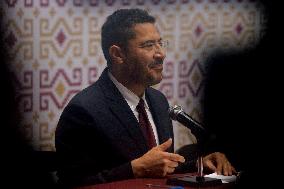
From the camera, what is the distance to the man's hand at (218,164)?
216 centimetres

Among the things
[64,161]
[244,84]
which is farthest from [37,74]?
[244,84]

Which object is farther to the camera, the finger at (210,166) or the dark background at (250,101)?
the dark background at (250,101)

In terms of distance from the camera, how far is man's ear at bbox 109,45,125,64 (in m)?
2.24

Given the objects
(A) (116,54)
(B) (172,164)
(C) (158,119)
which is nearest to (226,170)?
(B) (172,164)

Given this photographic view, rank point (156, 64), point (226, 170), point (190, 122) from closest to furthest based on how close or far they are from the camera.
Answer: point (190, 122), point (226, 170), point (156, 64)

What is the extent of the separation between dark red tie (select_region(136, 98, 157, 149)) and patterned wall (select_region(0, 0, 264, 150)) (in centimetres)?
12

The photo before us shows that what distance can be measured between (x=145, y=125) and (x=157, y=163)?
0.86 ft

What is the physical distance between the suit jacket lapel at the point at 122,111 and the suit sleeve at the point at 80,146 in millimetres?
96

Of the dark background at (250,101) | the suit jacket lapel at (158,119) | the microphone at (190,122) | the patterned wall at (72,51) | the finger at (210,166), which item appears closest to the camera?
the microphone at (190,122)

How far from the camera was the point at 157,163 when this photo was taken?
2049 mm

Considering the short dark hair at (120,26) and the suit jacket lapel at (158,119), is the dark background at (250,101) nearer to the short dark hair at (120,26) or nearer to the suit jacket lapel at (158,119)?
the suit jacket lapel at (158,119)

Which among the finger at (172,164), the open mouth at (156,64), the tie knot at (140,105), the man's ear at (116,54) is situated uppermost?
the man's ear at (116,54)

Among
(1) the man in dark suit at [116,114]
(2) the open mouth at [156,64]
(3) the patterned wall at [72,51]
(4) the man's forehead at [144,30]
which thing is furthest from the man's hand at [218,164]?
(4) the man's forehead at [144,30]

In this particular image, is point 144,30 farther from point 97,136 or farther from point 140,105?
point 97,136
